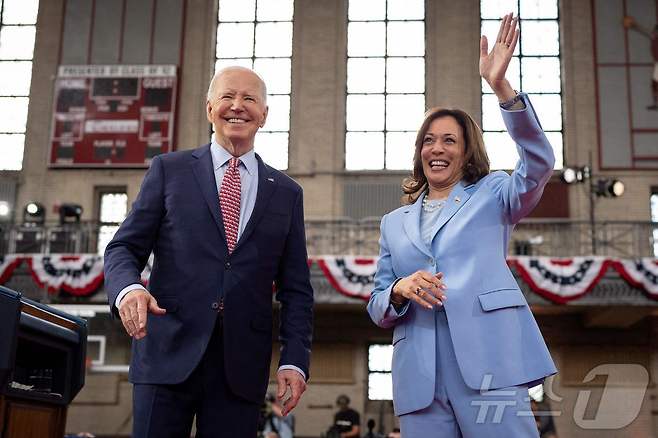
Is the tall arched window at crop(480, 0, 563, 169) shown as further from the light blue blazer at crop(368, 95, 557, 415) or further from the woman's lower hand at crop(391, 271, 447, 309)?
the woman's lower hand at crop(391, 271, 447, 309)

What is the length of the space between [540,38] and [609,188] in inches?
167

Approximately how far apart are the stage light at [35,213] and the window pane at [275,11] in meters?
6.18

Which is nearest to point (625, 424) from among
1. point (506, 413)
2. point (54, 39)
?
point (506, 413)

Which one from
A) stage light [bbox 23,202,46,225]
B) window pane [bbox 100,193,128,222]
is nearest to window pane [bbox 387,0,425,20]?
window pane [bbox 100,193,128,222]

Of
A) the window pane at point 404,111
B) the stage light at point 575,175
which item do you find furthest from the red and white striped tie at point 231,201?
the window pane at point 404,111

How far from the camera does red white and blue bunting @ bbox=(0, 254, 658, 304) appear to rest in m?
13.6

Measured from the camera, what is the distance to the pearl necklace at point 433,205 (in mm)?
2518

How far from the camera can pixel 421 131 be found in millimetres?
2541

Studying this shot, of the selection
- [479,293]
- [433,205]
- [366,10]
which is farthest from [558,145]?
[479,293]

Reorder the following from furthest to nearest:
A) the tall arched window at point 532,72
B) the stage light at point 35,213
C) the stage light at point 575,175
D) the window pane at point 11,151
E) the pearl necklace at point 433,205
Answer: the window pane at point 11,151
the tall arched window at point 532,72
the stage light at point 35,213
the stage light at point 575,175
the pearl necklace at point 433,205

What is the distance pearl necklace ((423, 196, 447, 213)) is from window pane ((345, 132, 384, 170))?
14.6 metres

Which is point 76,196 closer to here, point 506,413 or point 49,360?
point 49,360

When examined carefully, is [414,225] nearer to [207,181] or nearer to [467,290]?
[467,290]

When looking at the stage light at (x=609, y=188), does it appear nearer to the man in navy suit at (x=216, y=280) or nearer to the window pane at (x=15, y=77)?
the window pane at (x=15, y=77)
